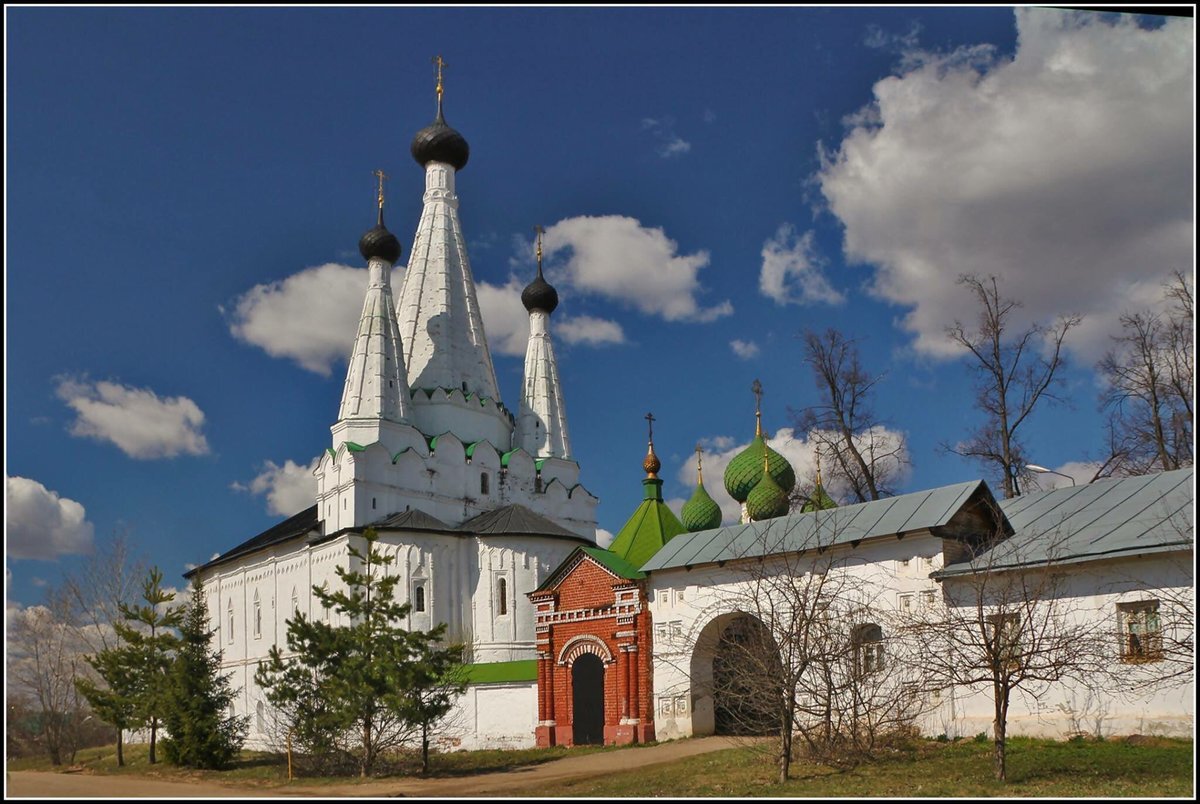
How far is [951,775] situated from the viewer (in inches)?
522

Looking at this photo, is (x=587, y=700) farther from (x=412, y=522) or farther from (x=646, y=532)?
(x=412, y=522)

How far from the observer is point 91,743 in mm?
36000

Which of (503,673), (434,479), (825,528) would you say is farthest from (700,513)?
(825,528)

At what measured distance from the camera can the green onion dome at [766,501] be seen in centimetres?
2839

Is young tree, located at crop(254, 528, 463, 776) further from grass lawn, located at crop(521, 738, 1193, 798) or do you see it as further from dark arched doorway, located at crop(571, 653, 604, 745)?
dark arched doorway, located at crop(571, 653, 604, 745)

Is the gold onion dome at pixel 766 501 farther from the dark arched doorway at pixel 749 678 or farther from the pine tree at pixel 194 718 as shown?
the pine tree at pixel 194 718

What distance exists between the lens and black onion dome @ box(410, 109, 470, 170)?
3459 centimetres

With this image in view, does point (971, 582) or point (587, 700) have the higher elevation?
point (971, 582)

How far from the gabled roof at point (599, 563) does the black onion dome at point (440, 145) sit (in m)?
16.9

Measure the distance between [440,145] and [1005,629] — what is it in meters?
25.2

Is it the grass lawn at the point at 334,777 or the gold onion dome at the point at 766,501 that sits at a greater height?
the gold onion dome at the point at 766,501

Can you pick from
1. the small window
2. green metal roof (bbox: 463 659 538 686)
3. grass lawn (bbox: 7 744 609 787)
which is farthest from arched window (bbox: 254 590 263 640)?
the small window

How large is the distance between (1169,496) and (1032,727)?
12.8 feet

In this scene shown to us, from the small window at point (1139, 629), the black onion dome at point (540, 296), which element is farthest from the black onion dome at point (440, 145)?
the small window at point (1139, 629)
